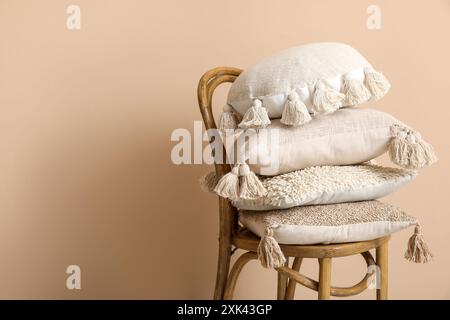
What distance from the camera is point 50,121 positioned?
4.76 ft

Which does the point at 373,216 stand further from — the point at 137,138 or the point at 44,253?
the point at 44,253

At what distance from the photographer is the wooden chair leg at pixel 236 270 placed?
1.11 metres

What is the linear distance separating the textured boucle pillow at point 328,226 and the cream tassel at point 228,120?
224 millimetres

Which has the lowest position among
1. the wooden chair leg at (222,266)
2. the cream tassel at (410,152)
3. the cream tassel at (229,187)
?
the wooden chair leg at (222,266)

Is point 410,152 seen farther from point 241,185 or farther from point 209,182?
point 209,182

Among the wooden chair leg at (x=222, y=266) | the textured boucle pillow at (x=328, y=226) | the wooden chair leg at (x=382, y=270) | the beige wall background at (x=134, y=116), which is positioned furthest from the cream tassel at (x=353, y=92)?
the beige wall background at (x=134, y=116)

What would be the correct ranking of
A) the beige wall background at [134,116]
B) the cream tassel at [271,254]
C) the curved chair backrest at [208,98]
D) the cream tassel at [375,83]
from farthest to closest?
the beige wall background at [134,116] < the curved chair backrest at [208,98] < the cream tassel at [375,83] < the cream tassel at [271,254]

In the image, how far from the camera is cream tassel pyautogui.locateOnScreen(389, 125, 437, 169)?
0.98 m

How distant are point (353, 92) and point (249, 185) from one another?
1.01 feet

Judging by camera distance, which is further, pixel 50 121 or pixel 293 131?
pixel 50 121

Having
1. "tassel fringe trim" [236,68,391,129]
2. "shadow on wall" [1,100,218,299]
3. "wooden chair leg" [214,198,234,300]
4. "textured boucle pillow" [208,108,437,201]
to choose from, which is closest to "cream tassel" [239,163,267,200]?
"textured boucle pillow" [208,108,437,201]

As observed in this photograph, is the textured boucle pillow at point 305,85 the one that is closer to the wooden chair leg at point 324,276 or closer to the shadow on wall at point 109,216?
the wooden chair leg at point 324,276
